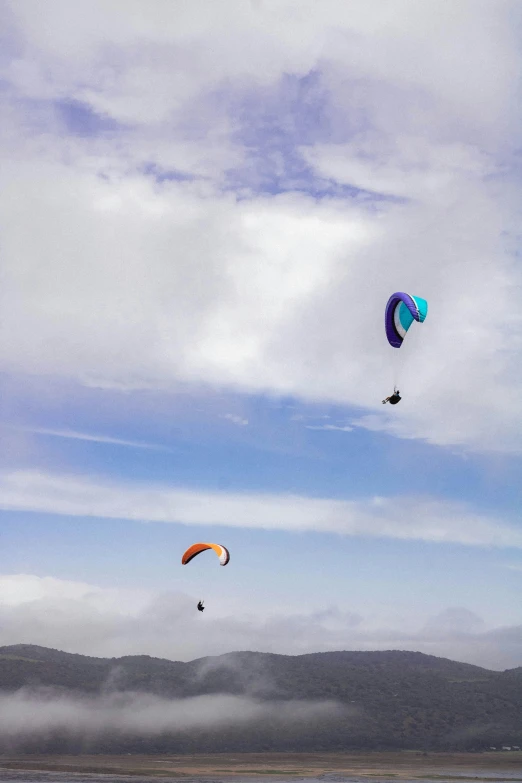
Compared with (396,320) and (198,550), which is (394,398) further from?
(198,550)

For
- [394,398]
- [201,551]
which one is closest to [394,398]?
[394,398]

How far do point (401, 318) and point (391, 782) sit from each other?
159 m

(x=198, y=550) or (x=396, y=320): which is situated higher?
(x=396, y=320)

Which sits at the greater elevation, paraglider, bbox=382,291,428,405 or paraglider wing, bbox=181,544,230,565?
paraglider, bbox=382,291,428,405

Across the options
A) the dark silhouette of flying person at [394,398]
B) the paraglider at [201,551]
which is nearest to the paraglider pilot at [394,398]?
the dark silhouette of flying person at [394,398]

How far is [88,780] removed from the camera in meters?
199

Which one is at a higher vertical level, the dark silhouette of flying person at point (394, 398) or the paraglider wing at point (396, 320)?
the paraglider wing at point (396, 320)

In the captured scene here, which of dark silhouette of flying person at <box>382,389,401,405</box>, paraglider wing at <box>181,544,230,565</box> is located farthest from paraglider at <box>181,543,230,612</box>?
dark silhouette of flying person at <box>382,389,401,405</box>

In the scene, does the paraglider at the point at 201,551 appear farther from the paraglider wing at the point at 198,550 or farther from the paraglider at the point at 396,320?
the paraglider at the point at 396,320

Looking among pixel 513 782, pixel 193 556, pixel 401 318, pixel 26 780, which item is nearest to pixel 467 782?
pixel 513 782

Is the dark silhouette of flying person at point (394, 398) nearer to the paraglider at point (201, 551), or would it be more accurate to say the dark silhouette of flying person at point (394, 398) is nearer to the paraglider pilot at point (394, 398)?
the paraglider pilot at point (394, 398)

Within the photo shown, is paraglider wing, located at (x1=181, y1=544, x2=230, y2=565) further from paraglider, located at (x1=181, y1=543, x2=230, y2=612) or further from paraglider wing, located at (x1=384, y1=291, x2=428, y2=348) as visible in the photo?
paraglider wing, located at (x1=384, y1=291, x2=428, y2=348)

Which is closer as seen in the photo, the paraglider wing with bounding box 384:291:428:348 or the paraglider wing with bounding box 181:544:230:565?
the paraglider wing with bounding box 384:291:428:348

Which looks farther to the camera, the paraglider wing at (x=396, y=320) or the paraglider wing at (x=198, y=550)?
the paraglider wing at (x=198, y=550)
